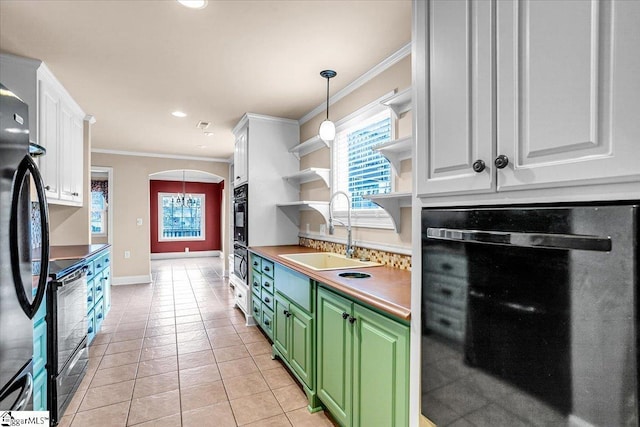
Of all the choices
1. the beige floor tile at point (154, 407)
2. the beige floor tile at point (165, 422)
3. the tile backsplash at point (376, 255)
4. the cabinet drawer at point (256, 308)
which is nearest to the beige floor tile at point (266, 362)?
the cabinet drawer at point (256, 308)

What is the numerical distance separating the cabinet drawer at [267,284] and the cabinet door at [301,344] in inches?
21.2

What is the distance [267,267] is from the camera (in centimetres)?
308

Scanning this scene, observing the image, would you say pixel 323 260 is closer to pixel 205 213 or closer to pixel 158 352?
pixel 158 352

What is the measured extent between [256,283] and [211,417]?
5.00ft

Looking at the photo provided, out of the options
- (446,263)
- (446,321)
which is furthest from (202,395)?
(446,263)

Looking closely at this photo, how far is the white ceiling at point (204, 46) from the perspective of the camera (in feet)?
6.16

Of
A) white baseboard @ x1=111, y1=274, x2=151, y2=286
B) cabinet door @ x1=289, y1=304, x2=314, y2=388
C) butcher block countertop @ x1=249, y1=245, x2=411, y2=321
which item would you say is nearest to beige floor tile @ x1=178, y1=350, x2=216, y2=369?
cabinet door @ x1=289, y1=304, x2=314, y2=388

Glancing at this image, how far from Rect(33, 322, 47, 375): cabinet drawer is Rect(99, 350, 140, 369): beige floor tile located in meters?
1.00

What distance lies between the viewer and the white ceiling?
6.16 ft

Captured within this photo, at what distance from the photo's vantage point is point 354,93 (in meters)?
2.93

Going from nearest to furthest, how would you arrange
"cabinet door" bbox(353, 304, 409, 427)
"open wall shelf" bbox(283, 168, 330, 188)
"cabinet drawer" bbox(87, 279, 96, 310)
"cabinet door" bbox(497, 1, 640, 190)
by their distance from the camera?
"cabinet door" bbox(497, 1, 640, 190)
"cabinet door" bbox(353, 304, 409, 427)
"cabinet drawer" bbox(87, 279, 96, 310)
"open wall shelf" bbox(283, 168, 330, 188)

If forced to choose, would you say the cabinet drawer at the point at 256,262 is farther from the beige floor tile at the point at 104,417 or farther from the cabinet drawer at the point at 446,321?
the cabinet drawer at the point at 446,321

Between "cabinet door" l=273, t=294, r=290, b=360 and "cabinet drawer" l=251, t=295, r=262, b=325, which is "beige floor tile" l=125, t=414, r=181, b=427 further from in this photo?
"cabinet drawer" l=251, t=295, r=262, b=325

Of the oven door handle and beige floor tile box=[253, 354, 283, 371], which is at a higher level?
the oven door handle
